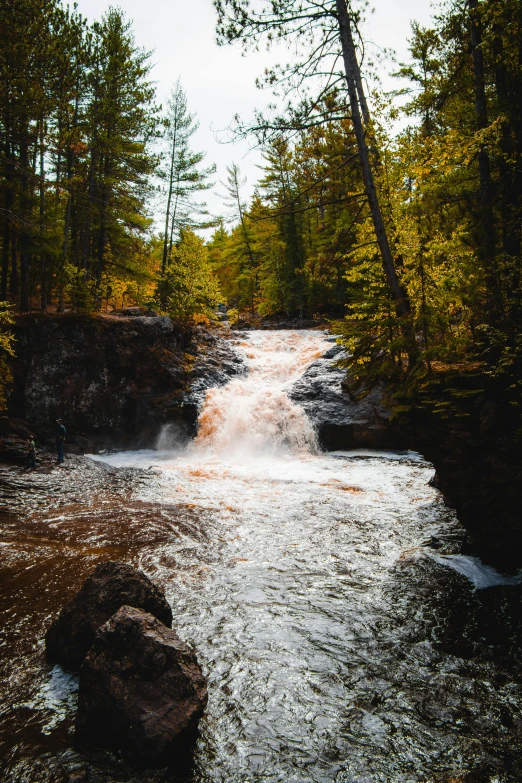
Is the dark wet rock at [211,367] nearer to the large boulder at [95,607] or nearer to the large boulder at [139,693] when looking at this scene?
the large boulder at [95,607]

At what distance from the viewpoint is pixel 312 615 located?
20.0ft

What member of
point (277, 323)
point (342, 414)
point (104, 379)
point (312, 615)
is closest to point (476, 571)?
point (312, 615)

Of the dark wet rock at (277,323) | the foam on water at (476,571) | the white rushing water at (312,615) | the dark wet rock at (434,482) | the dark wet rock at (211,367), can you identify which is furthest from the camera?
the dark wet rock at (277,323)

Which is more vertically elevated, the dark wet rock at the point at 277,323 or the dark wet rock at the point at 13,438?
the dark wet rock at the point at 277,323

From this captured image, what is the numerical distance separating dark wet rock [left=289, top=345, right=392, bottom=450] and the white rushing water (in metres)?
2.32

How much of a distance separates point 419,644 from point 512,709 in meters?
1.20

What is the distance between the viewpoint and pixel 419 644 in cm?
537

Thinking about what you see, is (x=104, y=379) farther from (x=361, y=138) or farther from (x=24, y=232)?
(x=361, y=138)

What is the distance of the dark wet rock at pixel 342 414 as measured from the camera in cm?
1664

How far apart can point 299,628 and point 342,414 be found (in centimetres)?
1195

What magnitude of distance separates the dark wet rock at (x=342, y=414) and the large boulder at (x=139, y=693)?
12.6 meters

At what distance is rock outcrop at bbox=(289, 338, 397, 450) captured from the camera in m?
16.6

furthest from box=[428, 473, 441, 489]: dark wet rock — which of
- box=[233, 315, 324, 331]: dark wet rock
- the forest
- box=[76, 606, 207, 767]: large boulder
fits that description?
box=[233, 315, 324, 331]: dark wet rock

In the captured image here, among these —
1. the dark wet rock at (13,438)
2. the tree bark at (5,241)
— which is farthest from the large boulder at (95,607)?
the tree bark at (5,241)
